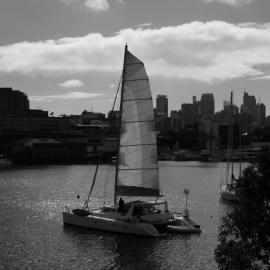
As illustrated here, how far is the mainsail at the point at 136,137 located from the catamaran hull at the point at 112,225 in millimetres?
3516

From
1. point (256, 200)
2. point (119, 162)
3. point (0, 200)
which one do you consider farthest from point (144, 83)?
point (0, 200)

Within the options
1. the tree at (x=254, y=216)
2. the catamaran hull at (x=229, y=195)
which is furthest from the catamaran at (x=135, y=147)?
the tree at (x=254, y=216)

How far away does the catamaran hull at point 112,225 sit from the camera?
43.9 metres

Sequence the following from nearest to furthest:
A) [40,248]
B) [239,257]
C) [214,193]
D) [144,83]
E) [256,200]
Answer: [239,257], [256,200], [40,248], [144,83], [214,193]

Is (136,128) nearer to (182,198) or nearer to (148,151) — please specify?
(148,151)

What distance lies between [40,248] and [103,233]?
647cm

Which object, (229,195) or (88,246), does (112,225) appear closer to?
(88,246)

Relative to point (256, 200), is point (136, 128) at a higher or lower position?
higher

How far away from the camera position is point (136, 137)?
160ft

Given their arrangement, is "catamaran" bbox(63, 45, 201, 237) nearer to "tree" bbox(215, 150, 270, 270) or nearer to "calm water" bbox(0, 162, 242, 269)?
"calm water" bbox(0, 162, 242, 269)

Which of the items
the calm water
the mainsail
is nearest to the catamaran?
the mainsail

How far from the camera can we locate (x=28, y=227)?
50.3 m

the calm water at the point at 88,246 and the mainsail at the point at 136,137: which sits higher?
the mainsail at the point at 136,137

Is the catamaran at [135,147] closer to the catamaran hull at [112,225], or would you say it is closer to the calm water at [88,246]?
the catamaran hull at [112,225]
